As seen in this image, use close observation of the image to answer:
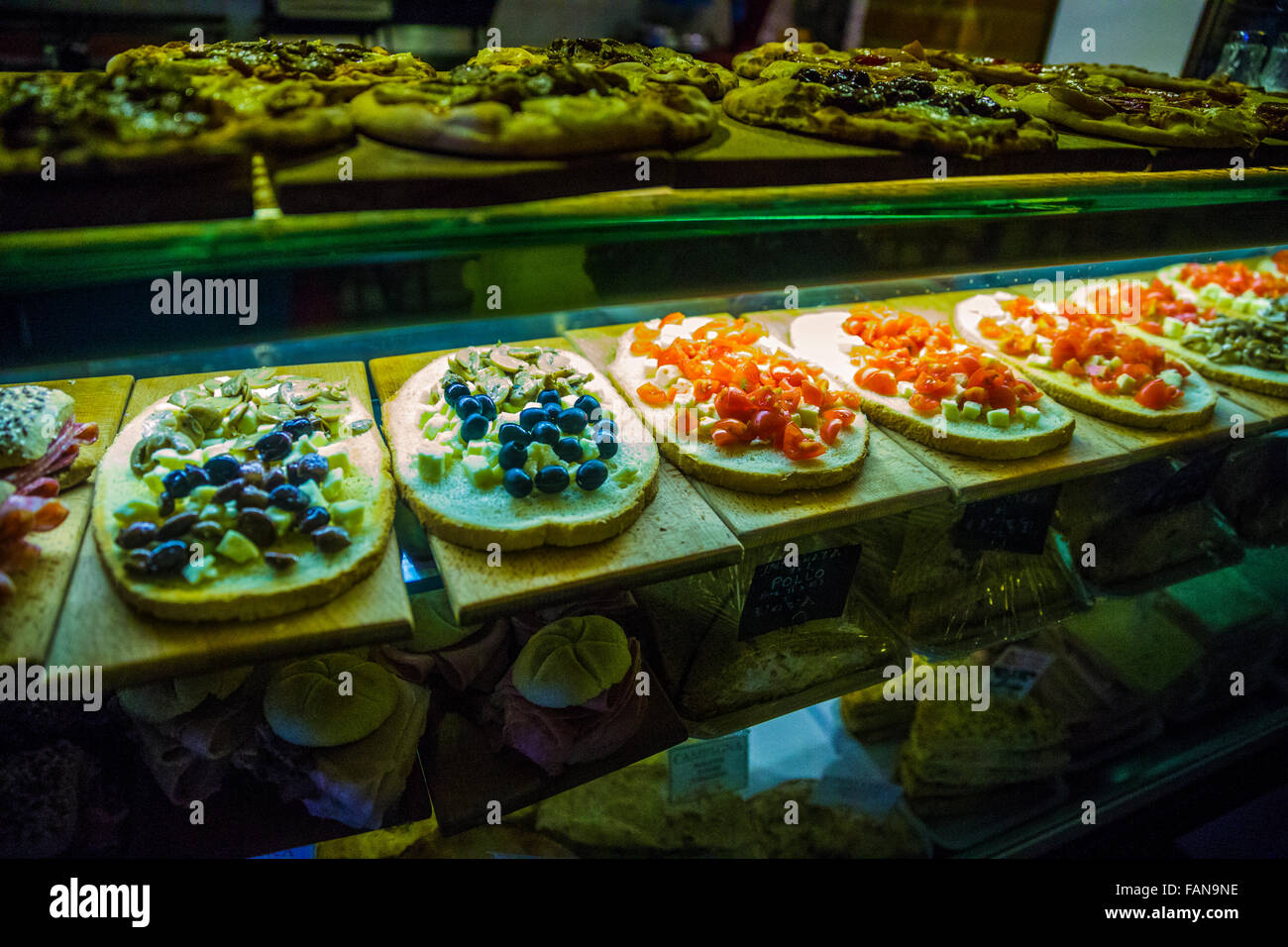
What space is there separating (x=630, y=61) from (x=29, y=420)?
5.22 ft

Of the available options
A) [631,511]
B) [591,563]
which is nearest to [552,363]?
[631,511]

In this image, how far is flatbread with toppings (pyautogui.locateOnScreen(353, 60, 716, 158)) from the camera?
4.23 ft

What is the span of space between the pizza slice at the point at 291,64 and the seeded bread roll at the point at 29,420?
2.32 ft

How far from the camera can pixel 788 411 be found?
2.03m

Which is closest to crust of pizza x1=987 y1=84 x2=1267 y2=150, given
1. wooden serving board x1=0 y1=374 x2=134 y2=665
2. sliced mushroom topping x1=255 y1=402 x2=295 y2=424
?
sliced mushroom topping x1=255 y1=402 x2=295 y2=424

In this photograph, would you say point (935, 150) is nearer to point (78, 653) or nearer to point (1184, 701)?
point (78, 653)

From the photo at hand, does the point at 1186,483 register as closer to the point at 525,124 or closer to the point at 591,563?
the point at 591,563

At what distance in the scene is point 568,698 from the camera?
1.79 meters

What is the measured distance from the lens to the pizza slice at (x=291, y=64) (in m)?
1.53

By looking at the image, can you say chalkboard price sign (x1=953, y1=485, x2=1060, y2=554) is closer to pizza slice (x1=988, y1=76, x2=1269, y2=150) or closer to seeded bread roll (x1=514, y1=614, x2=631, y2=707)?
pizza slice (x1=988, y1=76, x2=1269, y2=150)

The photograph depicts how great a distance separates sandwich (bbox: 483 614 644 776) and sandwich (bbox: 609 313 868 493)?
0.50 metres

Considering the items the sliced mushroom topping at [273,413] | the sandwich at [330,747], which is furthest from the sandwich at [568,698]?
the sliced mushroom topping at [273,413]

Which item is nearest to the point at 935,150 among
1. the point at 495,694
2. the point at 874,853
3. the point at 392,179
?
the point at 392,179

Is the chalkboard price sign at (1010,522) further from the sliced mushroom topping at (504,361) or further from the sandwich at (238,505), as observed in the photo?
the sandwich at (238,505)
